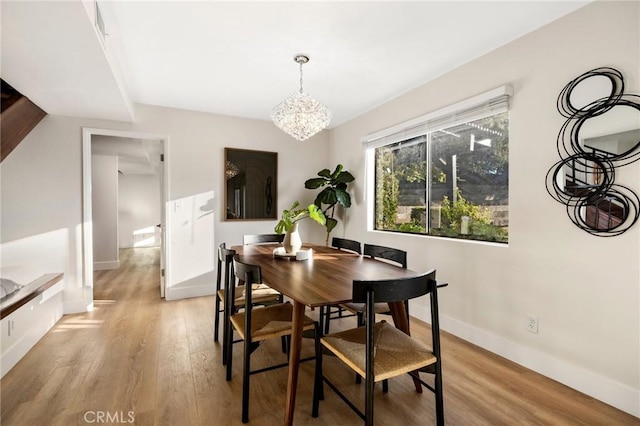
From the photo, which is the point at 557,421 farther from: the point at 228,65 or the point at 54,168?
the point at 54,168

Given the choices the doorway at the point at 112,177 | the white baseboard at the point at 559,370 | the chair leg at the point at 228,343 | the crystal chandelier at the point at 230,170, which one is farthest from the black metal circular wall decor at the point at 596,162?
the doorway at the point at 112,177

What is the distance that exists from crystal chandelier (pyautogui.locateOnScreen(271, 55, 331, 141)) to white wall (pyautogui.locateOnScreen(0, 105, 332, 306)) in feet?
5.80

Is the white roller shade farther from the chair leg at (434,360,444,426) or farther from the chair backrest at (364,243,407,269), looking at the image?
the chair leg at (434,360,444,426)

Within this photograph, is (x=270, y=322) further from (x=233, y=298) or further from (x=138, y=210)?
(x=138, y=210)

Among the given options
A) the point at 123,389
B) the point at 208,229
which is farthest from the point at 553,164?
the point at 208,229

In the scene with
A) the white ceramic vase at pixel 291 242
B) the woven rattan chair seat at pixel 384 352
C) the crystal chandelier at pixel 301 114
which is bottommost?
the woven rattan chair seat at pixel 384 352

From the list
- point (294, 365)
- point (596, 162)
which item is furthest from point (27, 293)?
point (596, 162)

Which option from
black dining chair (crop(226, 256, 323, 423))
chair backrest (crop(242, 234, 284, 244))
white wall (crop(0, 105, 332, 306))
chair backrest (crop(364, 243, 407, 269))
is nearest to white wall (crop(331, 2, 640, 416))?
chair backrest (crop(364, 243, 407, 269))

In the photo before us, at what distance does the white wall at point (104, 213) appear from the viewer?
18.5 feet

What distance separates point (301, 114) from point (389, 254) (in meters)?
1.40

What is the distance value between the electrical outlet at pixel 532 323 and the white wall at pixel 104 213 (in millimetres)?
6339

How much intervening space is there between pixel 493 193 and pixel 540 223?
1.67 feet

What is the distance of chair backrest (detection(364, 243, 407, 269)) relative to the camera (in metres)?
2.27

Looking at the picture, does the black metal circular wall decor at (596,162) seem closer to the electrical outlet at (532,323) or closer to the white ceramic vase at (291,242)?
the electrical outlet at (532,323)
